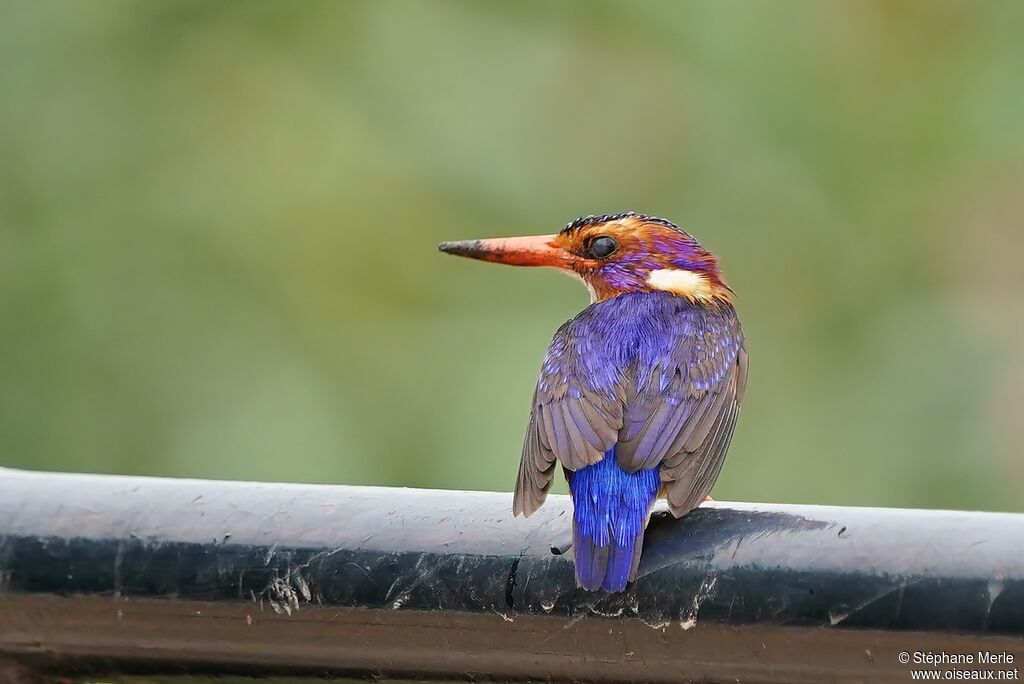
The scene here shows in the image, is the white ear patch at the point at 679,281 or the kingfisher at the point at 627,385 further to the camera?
the white ear patch at the point at 679,281

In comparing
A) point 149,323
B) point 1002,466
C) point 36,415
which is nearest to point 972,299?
point 1002,466

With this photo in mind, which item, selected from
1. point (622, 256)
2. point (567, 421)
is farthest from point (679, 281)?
point (567, 421)

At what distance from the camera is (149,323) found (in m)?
4.68

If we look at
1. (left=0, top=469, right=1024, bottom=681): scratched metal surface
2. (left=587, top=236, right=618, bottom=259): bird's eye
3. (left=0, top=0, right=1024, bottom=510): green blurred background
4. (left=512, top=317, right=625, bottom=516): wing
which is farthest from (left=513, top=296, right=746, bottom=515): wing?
(left=0, top=0, right=1024, bottom=510): green blurred background

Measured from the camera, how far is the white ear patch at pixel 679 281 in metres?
3.26

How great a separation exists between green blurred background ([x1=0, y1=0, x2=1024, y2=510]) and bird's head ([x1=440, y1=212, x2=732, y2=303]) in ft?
3.22

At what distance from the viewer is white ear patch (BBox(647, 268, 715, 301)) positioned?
326 centimetres

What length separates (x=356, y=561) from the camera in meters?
1.81

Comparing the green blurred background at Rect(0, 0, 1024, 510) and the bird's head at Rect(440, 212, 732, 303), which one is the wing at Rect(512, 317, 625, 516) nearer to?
the bird's head at Rect(440, 212, 732, 303)

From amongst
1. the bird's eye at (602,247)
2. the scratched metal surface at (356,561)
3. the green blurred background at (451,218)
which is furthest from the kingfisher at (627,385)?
the green blurred background at (451,218)

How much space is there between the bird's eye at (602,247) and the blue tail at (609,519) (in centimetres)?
102

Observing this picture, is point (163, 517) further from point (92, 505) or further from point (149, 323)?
point (149, 323)

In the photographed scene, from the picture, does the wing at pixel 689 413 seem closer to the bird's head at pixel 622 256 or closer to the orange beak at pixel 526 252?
the bird's head at pixel 622 256

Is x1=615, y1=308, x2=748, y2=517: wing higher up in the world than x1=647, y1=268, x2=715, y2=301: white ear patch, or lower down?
lower down
